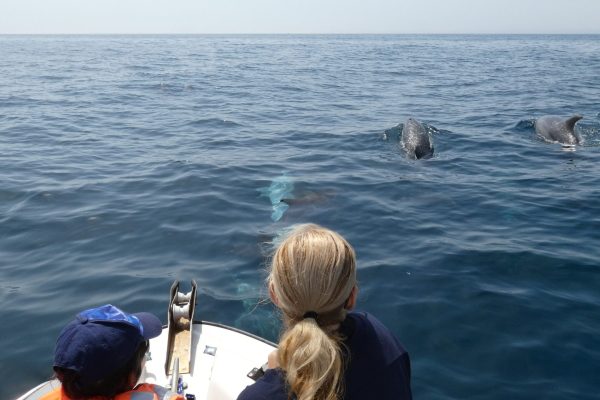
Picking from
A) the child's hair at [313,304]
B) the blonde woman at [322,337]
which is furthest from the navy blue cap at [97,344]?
the child's hair at [313,304]

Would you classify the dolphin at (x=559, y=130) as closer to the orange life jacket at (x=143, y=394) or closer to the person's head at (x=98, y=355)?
the orange life jacket at (x=143, y=394)

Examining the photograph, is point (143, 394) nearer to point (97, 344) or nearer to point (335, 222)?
point (97, 344)

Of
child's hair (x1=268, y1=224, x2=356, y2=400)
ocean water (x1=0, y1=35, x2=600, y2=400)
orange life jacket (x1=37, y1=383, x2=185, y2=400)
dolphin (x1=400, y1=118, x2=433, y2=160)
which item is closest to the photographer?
child's hair (x1=268, y1=224, x2=356, y2=400)

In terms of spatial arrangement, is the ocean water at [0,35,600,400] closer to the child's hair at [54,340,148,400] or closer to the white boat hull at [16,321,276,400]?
the white boat hull at [16,321,276,400]

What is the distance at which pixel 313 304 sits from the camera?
2.98 m

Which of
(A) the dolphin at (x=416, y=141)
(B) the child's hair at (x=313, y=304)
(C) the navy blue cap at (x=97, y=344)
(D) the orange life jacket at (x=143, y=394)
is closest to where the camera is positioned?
(B) the child's hair at (x=313, y=304)

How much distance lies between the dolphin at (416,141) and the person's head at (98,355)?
12.9 metres

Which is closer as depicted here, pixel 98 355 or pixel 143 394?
pixel 98 355

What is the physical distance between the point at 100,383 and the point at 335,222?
7.67 meters

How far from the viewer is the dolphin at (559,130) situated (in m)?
16.7

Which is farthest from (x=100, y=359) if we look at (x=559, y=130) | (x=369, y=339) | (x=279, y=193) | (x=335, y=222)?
(x=559, y=130)

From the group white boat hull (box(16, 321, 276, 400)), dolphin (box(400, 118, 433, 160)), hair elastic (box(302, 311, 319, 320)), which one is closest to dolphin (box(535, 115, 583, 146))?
dolphin (box(400, 118, 433, 160))

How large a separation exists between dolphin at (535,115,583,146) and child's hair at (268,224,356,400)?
51.0 ft

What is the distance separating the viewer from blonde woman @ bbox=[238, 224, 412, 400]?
2822 millimetres
